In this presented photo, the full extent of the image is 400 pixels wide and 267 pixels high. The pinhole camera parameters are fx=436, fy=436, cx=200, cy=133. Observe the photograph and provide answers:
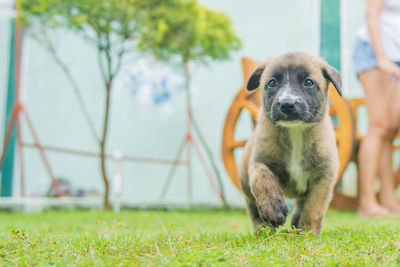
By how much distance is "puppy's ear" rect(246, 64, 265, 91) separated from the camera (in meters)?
2.57

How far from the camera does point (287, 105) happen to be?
2178 millimetres

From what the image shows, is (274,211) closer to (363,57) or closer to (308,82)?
(308,82)

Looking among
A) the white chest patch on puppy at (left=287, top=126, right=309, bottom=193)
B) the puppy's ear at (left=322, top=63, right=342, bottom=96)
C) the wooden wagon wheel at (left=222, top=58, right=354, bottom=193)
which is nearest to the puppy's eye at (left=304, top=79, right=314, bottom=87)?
the puppy's ear at (left=322, top=63, right=342, bottom=96)

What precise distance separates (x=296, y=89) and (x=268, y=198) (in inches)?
23.8

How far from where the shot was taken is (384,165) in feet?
15.2

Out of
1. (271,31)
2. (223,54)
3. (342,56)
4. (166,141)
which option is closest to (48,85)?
(166,141)

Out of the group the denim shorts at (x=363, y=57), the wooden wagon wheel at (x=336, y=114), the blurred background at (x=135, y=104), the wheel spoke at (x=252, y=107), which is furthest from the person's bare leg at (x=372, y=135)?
the blurred background at (x=135, y=104)

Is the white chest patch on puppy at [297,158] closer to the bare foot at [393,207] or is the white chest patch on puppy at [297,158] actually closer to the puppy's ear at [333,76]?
the puppy's ear at [333,76]

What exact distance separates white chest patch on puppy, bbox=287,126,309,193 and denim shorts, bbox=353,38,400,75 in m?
2.20

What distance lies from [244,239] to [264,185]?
29cm

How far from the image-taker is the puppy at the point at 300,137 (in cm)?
229

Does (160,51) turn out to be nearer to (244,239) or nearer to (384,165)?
(384,165)

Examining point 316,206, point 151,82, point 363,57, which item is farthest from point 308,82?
point 151,82

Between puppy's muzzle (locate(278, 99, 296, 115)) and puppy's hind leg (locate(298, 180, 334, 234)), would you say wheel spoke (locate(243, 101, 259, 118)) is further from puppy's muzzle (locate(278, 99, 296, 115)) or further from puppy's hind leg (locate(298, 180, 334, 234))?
puppy's muzzle (locate(278, 99, 296, 115))
